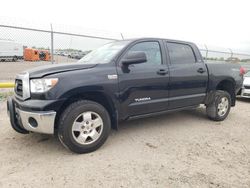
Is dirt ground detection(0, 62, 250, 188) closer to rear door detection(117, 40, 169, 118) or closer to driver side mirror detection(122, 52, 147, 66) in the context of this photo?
rear door detection(117, 40, 169, 118)

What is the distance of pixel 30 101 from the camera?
305 cm

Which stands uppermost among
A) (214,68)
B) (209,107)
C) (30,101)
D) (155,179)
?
(214,68)

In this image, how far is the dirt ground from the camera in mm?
2625

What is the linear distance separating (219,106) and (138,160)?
2.96 metres

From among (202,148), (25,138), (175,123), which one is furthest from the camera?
(175,123)

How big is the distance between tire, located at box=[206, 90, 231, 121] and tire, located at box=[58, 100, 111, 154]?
2.83 metres


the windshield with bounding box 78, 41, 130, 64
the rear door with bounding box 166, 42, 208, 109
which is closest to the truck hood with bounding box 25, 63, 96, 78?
the windshield with bounding box 78, 41, 130, 64

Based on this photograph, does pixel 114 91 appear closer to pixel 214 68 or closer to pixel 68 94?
pixel 68 94

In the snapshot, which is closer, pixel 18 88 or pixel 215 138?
pixel 18 88

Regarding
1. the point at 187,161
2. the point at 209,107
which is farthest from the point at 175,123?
the point at 187,161

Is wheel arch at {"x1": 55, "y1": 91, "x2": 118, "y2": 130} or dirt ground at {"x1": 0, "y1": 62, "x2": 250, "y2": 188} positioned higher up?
wheel arch at {"x1": 55, "y1": 91, "x2": 118, "y2": 130}

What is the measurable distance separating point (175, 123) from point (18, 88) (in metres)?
3.28

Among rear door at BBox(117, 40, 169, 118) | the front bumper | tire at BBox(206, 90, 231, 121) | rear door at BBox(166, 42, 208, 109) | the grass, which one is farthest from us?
the grass

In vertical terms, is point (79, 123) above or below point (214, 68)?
below
